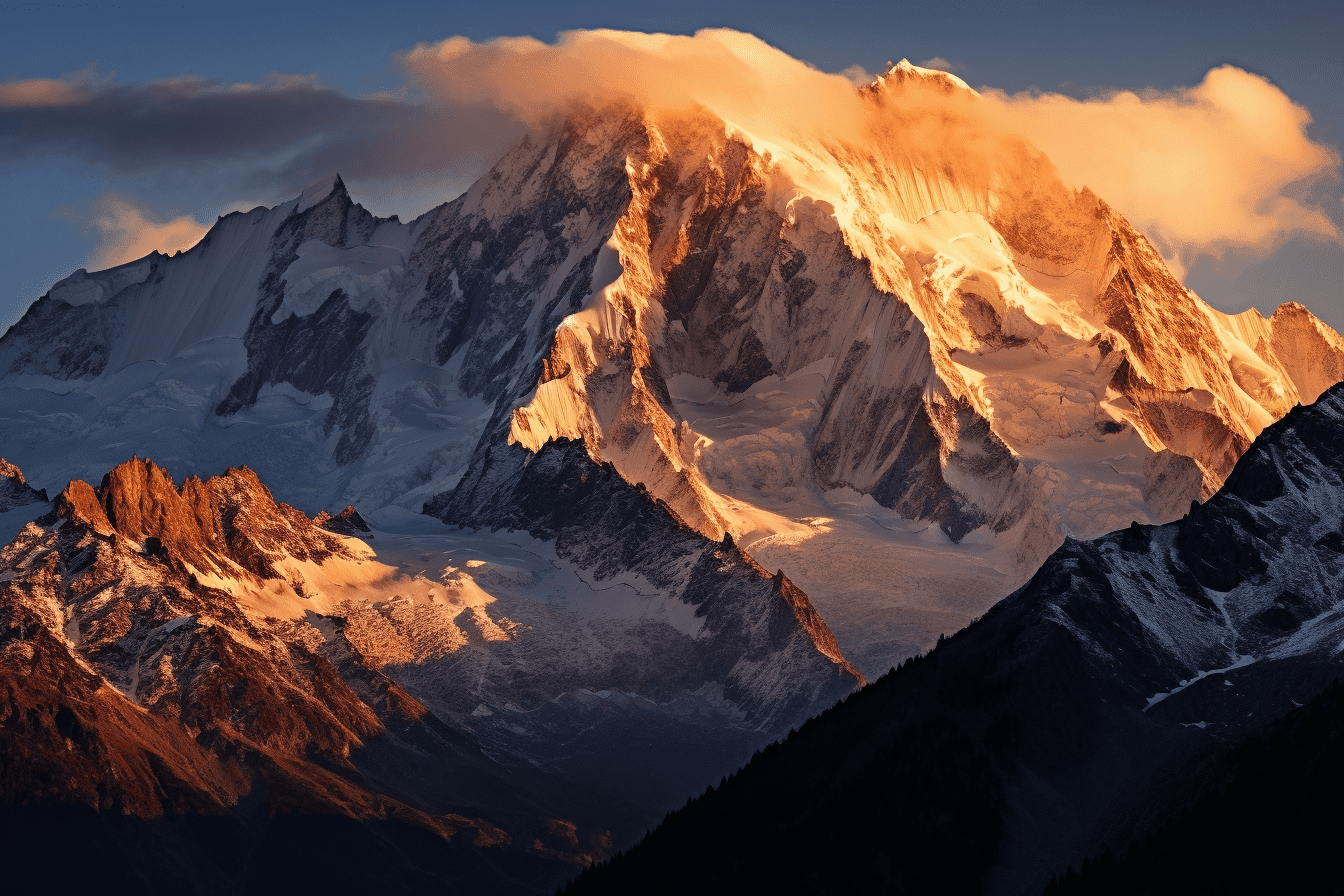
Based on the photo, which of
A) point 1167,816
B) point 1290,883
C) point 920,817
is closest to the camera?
point 1290,883

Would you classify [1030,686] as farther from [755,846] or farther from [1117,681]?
[755,846]

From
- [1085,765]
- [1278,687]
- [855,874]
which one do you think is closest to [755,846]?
[855,874]

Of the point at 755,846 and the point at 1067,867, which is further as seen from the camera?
the point at 755,846

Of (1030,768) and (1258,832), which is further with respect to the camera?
(1030,768)

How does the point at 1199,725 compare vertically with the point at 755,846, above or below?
above

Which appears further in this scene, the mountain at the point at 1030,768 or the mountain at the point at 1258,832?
the mountain at the point at 1030,768

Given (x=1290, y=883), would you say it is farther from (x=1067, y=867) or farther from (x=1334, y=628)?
(x=1334, y=628)

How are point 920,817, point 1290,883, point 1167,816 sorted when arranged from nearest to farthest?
point 1290,883, point 1167,816, point 920,817

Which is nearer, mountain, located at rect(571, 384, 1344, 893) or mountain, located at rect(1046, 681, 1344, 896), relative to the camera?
mountain, located at rect(1046, 681, 1344, 896)

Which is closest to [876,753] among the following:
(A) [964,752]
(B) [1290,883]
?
(A) [964,752]
